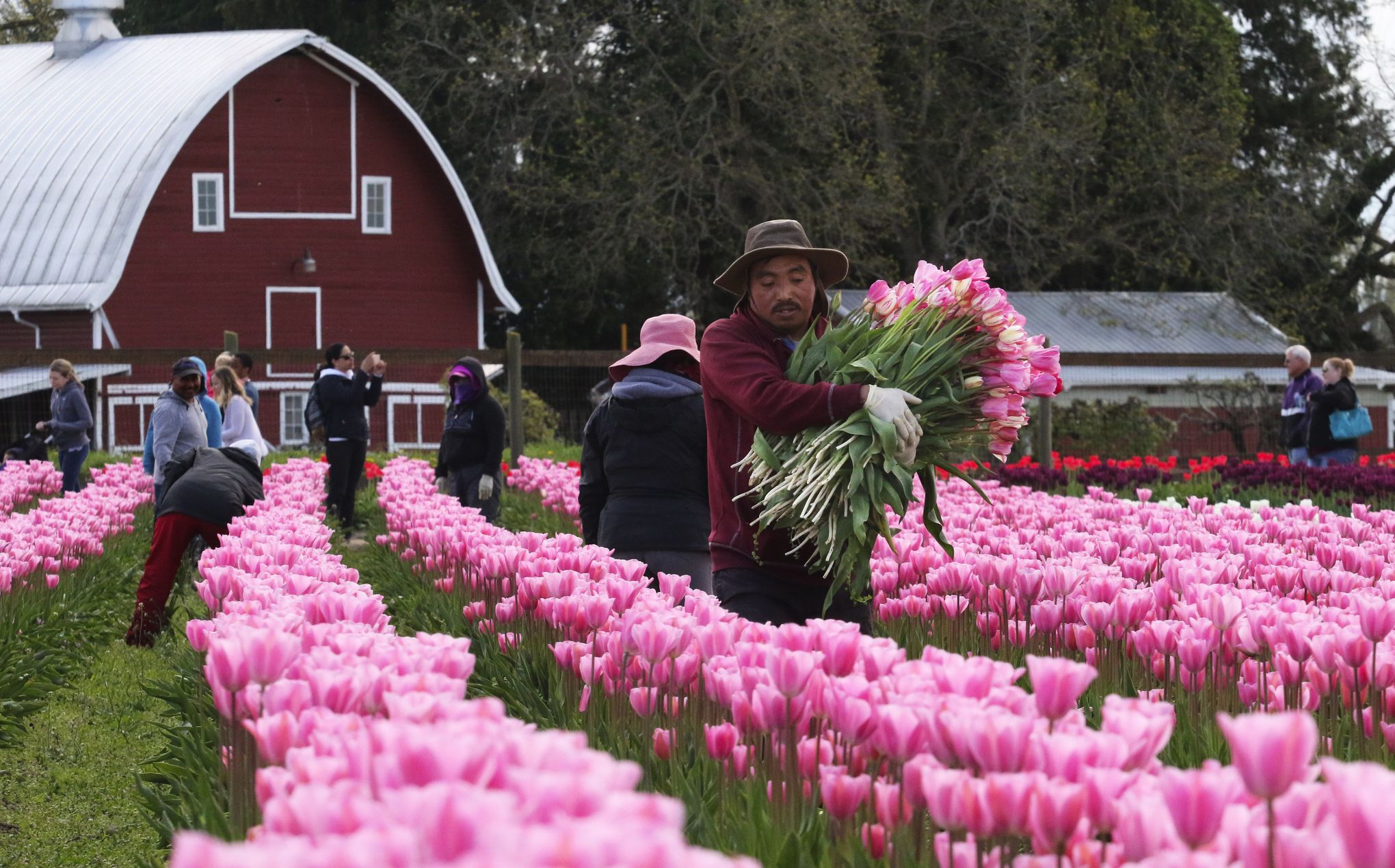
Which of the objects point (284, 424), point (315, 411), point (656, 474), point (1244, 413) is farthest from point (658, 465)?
point (284, 424)

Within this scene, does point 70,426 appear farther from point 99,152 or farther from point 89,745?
point 99,152

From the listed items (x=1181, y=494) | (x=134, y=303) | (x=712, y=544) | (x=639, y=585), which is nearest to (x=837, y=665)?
(x=639, y=585)

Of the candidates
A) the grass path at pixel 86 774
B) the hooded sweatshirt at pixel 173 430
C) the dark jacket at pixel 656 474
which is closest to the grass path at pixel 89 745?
the grass path at pixel 86 774

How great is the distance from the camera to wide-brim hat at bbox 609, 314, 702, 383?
6.91 meters

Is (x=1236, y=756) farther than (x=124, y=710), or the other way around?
(x=124, y=710)

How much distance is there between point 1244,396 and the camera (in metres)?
24.1

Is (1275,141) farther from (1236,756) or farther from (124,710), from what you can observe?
(1236,756)

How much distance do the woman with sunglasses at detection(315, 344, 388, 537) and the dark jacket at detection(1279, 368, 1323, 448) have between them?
8207 millimetres

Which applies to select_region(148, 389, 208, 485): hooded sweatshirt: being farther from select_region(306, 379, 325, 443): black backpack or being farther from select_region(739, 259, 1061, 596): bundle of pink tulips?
select_region(739, 259, 1061, 596): bundle of pink tulips

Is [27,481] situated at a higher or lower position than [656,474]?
lower

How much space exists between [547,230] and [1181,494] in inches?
895

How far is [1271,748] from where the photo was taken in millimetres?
2146

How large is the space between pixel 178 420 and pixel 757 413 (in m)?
6.54

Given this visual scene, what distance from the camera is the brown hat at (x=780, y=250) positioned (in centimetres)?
519
